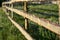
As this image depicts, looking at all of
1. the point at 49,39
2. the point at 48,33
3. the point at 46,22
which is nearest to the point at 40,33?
the point at 48,33

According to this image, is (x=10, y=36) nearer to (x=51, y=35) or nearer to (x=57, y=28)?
(x=51, y=35)

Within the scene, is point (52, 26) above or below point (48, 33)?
A: above

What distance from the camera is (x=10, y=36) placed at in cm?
600

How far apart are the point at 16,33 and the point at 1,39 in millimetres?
649

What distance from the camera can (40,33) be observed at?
19.5 ft

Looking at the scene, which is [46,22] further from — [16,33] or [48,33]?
[16,33]

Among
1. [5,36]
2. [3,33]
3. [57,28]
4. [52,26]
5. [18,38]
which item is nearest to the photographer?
[57,28]

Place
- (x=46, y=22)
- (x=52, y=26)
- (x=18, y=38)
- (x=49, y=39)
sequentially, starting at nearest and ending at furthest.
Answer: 1. (x=52, y=26)
2. (x=46, y=22)
3. (x=49, y=39)
4. (x=18, y=38)

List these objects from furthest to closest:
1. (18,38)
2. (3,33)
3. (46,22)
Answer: (3,33) < (18,38) < (46,22)

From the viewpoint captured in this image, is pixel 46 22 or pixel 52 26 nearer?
pixel 52 26

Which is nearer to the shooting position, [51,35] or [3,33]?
[51,35]

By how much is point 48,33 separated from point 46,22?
261cm

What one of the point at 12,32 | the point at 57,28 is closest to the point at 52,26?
the point at 57,28

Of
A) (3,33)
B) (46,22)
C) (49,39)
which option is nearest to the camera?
(46,22)
